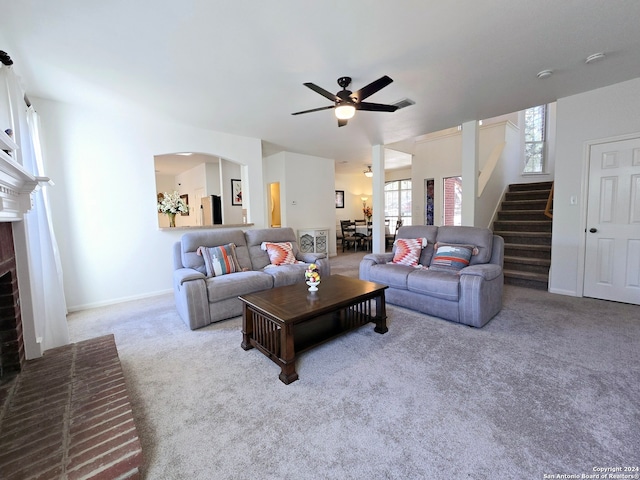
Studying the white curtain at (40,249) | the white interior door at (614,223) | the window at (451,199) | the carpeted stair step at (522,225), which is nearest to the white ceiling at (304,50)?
the white curtain at (40,249)

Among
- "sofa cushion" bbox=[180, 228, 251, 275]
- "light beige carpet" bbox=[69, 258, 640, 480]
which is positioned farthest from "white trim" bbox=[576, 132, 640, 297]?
"sofa cushion" bbox=[180, 228, 251, 275]

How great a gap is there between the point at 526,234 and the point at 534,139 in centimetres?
350

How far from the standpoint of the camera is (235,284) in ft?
10.1

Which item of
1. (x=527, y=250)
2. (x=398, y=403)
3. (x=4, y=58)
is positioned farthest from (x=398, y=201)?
(x=4, y=58)

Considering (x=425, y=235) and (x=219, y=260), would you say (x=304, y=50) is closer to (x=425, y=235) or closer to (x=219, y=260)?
(x=219, y=260)

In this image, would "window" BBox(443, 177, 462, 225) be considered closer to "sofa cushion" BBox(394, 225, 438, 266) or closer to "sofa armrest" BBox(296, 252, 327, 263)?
"sofa cushion" BBox(394, 225, 438, 266)

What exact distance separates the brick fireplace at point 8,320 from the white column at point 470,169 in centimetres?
532

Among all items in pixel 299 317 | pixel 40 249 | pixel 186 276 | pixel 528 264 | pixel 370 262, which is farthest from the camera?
pixel 528 264

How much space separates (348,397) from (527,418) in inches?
39.4

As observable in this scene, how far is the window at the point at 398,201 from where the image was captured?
9797 millimetres

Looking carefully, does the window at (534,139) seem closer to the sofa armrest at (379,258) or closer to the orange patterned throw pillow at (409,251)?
the orange patterned throw pillow at (409,251)

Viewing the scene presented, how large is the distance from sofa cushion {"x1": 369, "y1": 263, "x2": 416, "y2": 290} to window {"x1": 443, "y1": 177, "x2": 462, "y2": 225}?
14.7 ft

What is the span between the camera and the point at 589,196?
3.54 meters

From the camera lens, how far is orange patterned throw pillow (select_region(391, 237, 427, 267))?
355 cm
